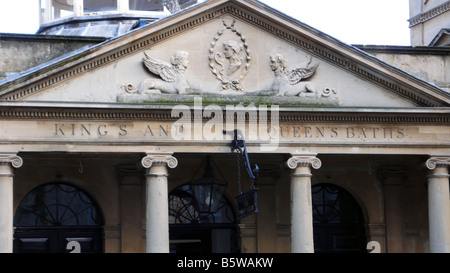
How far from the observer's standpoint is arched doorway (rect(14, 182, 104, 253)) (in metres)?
23.5

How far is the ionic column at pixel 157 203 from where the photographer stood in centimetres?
2097

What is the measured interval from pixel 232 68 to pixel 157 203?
370 cm

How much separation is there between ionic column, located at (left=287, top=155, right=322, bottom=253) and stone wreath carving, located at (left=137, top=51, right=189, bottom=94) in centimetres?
317

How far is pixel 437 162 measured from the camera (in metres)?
22.5

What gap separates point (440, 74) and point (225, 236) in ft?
23.8

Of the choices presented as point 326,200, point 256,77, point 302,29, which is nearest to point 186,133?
point 256,77

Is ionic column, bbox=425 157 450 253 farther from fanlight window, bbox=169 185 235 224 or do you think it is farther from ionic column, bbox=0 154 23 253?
ionic column, bbox=0 154 23 253

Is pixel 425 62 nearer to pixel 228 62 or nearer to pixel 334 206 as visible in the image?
pixel 334 206

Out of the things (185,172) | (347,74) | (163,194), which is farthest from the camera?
(185,172)

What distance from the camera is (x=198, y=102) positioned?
21.6 metres

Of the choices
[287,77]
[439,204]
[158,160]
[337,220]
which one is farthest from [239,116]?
[337,220]

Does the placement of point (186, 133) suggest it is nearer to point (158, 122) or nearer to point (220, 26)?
point (158, 122)

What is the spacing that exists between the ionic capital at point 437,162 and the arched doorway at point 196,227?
544 centimetres

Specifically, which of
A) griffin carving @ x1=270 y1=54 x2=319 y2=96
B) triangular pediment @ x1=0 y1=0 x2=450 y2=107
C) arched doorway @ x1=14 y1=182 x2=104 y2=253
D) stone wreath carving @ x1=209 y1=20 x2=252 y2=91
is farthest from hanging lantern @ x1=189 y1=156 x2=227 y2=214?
arched doorway @ x1=14 y1=182 x2=104 y2=253
